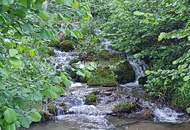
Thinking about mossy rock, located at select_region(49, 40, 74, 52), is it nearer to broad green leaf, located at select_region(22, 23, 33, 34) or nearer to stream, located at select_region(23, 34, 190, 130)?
stream, located at select_region(23, 34, 190, 130)

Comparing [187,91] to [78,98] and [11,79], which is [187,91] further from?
[11,79]

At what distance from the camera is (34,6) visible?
167cm

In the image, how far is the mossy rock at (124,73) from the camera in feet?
40.9

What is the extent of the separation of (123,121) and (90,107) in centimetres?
121

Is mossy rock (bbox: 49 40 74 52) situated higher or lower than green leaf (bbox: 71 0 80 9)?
higher

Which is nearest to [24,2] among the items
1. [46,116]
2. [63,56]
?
[46,116]

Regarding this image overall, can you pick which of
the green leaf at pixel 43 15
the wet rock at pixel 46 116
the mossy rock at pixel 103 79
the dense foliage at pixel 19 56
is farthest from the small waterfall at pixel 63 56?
→ the green leaf at pixel 43 15

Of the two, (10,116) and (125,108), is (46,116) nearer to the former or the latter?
(125,108)

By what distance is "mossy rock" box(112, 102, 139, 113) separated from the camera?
10047 millimetres

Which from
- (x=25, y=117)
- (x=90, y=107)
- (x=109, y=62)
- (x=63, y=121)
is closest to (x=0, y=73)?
(x=25, y=117)

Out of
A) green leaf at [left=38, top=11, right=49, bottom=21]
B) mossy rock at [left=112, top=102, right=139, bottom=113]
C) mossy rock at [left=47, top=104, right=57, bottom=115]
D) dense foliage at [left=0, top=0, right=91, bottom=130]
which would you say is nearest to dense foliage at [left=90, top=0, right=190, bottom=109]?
mossy rock at [left=112, top=102, right=139, bottom=113]

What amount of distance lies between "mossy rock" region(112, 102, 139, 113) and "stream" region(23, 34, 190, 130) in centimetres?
15

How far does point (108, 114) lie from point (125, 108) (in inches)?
19.1

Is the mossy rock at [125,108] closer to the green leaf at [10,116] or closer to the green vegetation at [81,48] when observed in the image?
the green vegetation at [81,48]
